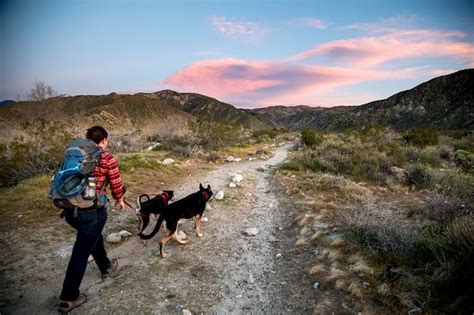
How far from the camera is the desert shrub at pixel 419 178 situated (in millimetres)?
9523

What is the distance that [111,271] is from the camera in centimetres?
445

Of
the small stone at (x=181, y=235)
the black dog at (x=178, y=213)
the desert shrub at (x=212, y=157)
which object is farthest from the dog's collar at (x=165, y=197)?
the desert shrub at (x=212, y=157)

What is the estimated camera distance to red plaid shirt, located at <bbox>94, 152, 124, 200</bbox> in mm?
3625

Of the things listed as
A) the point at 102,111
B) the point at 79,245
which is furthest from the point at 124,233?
the point at 102,111

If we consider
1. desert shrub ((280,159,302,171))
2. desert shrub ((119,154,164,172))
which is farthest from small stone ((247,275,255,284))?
desert shrub ((280,159,302,171))

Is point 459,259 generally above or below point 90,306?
above

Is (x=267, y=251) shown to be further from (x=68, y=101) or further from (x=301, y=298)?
(x=68, y=101)

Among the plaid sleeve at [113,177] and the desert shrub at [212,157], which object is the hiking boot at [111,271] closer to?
the plaid sleeve at [113,177]

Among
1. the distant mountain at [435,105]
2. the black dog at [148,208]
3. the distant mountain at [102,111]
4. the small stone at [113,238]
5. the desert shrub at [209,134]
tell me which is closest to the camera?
the black dog at [148,208]

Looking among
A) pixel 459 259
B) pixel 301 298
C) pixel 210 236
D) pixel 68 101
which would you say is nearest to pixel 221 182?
pixel 210 236

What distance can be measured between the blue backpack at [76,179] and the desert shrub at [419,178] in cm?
1025

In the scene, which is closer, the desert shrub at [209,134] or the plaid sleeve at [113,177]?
the plaid sleeve at [113,177]

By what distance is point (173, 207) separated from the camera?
17.0 feet

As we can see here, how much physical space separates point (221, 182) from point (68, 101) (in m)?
126
